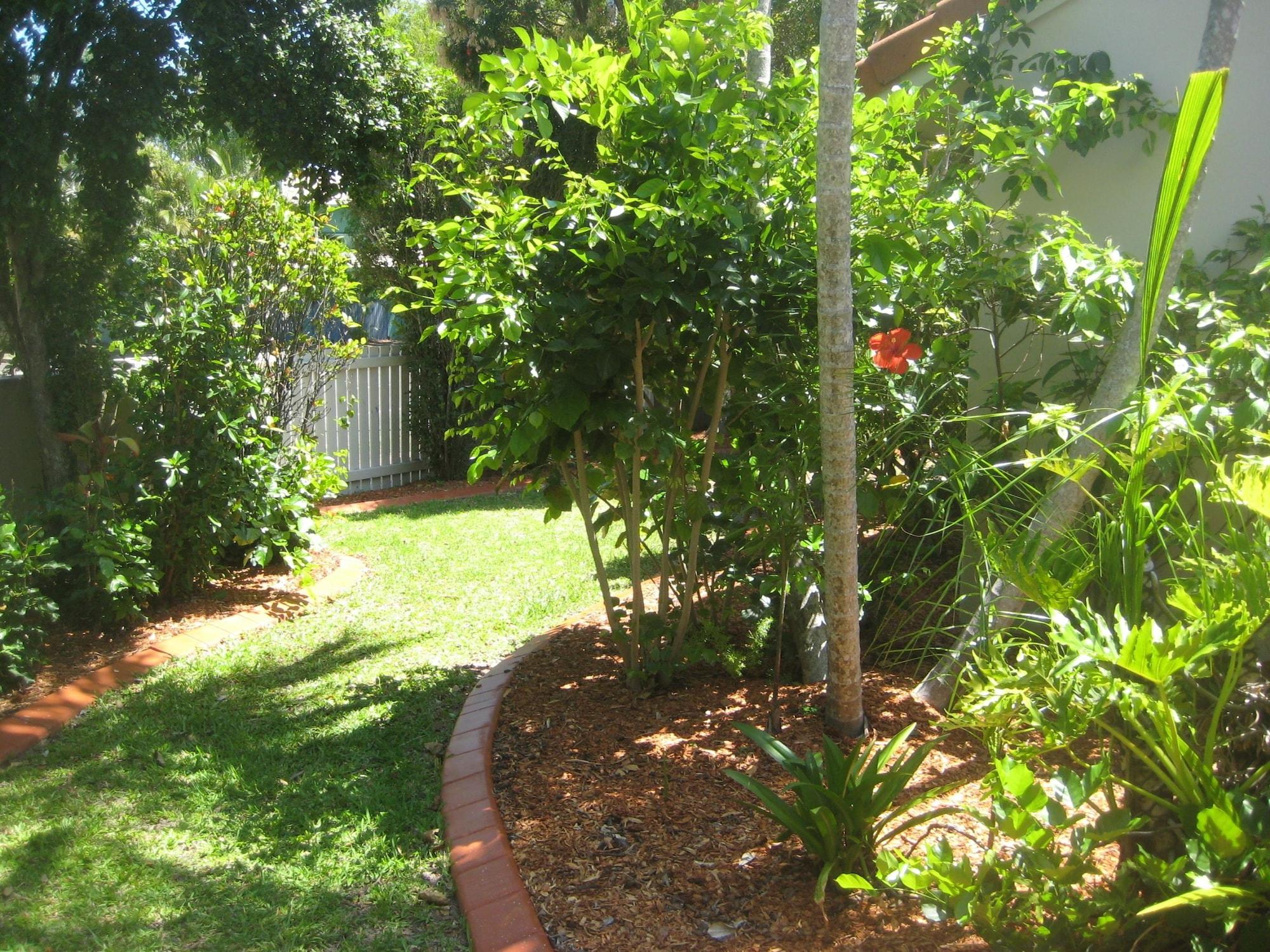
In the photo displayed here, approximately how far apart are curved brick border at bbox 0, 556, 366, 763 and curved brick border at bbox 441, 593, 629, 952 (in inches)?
71.1

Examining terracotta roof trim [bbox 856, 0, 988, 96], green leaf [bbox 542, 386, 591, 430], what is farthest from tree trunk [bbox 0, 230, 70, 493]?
terracotta roof trim [bbox 856, 0, 988, 96]

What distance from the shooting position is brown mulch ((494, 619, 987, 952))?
2.79 meters

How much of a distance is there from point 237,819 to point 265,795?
A: 18 centimetres

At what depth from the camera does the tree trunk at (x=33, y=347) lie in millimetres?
5723

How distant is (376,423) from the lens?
1166 centimetres

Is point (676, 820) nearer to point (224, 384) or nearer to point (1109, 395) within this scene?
point (1109, 395)

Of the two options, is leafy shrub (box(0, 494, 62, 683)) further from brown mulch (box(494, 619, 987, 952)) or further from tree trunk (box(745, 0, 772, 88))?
tree trunk (box(745, 0, 772, 88))

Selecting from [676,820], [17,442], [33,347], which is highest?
[33,347]

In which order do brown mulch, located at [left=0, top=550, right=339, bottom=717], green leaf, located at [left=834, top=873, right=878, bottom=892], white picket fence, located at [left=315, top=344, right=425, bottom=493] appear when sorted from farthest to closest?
white picket fence, located at [left=315, top=344, right=425, bottom=493] → brown mulch, located at [left=0, top=550, right=339, bottom=717] → green leaf, located at [left=834, top=873, right=878, bottom=892]

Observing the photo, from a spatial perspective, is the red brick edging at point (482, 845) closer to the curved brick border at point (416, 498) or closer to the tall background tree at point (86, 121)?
the tall background tree at point (86, 121)

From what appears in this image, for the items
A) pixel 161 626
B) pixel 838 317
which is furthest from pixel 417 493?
pixel 838 317

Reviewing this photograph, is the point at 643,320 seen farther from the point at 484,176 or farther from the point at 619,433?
the point at 484,176

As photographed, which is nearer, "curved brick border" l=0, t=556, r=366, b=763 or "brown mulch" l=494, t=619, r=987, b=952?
"brown mulch" l=494, t=619, r=987, b=952

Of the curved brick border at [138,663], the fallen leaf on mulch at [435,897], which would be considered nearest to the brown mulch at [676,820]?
the fallen leaf on mulch at [435,897]
